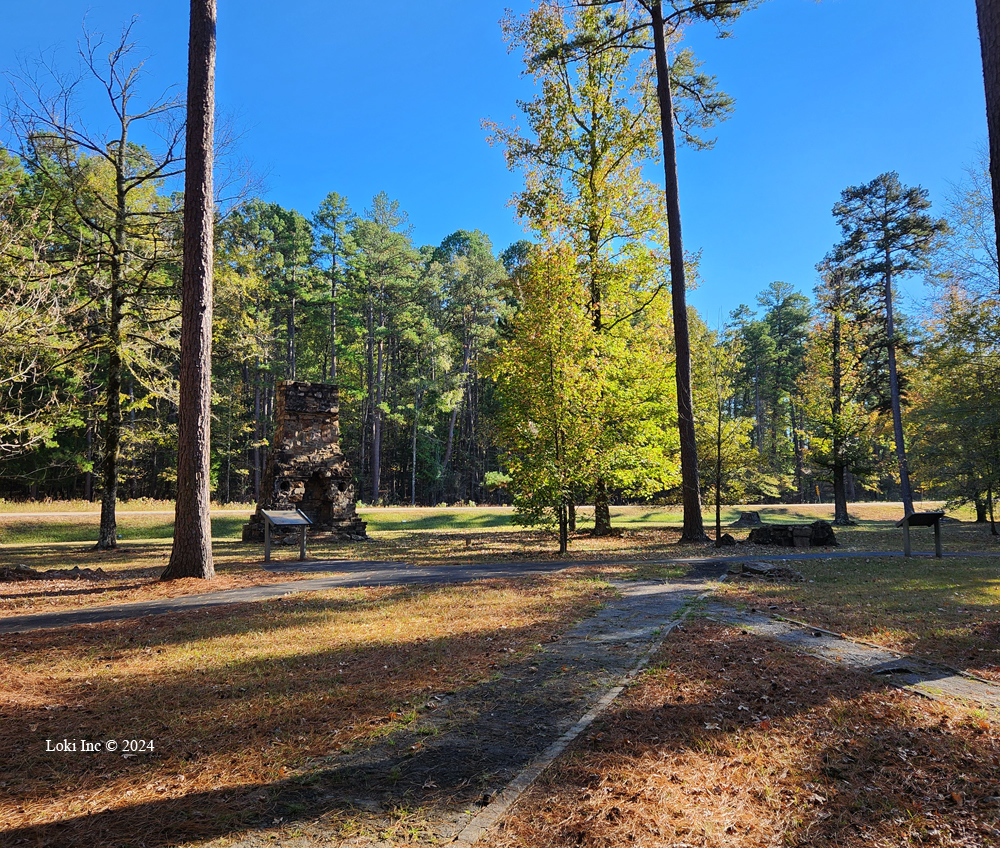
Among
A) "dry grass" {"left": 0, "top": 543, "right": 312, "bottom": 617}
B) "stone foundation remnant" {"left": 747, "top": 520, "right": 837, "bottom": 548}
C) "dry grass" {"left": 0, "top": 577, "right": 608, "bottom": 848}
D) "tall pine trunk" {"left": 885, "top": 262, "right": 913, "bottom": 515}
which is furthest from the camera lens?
"tall pine trunk" {"left": 885, "top": 262, "right": 913, "bottom": 515}

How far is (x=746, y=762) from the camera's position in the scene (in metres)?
2.93

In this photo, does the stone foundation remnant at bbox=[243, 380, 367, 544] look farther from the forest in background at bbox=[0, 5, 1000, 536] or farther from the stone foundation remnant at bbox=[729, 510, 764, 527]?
the stone foundation remnant at bbox=[729, 510, 764, 527]

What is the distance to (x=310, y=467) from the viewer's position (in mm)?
18781

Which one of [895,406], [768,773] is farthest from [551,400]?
[895,406]

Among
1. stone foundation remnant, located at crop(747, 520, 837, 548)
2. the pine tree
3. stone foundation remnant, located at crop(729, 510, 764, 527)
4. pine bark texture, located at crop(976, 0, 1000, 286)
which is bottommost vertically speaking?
stone foundation remnant, located at crop(729, 510, 764, 527)

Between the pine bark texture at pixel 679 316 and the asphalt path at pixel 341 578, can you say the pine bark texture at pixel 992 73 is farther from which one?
the pine bark texture at pixel 679 316

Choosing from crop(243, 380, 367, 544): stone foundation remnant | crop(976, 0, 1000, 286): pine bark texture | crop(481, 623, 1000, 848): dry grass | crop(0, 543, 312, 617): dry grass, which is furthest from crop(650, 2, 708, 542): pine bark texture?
crop(481, 623, 1000, 848): dry grass

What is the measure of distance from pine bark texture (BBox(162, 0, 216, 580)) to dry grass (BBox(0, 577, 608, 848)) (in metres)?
2.84

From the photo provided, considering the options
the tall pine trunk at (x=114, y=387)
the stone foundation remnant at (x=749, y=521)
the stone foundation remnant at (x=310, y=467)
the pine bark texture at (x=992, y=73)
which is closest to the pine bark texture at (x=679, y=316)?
the stone foundation remnant at (x=749, y=521)

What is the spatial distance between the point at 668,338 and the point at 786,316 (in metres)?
48.1

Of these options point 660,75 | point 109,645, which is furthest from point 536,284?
point 109,645

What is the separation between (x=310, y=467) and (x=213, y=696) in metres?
15.4

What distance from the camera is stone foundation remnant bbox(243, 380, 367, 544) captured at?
1839 centimetres

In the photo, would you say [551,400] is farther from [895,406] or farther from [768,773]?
[895,406]
